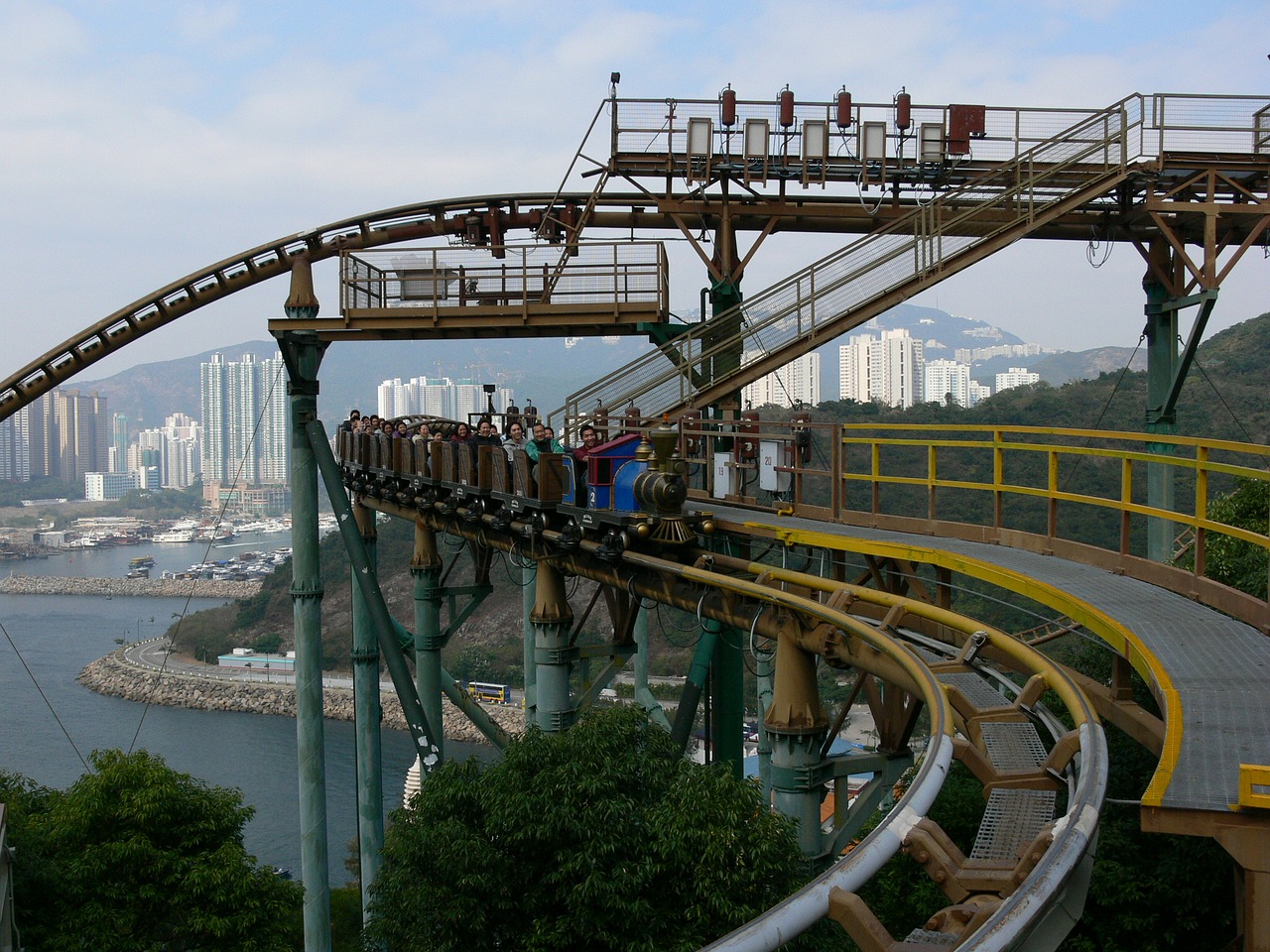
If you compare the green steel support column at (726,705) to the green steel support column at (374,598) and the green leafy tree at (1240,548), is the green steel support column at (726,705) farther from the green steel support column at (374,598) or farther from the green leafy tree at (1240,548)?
the green leafy tree at (1240,548)

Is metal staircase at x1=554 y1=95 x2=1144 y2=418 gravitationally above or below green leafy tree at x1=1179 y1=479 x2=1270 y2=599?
above

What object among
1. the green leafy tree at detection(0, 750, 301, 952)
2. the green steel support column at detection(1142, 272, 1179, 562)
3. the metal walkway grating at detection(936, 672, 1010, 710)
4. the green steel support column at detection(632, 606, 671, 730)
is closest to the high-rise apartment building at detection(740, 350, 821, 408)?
the green steel support column at detection(632, 606, 671, 730)

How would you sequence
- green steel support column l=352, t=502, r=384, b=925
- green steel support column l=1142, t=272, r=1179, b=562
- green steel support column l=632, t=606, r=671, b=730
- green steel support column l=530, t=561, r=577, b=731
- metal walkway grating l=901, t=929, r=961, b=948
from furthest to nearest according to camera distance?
green steel support column l=632, t=606, r=671, b=730 → green steel support column l=352, t=502, r=384, b=925 → green steel support column l=1142, t=272, r=1179, b=562 → green steel support column l=530, t=561, r=577, b=731 → metal walkway grating l=901, t=929, r=961, b=948

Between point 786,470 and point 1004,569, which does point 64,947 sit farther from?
point 1004,569

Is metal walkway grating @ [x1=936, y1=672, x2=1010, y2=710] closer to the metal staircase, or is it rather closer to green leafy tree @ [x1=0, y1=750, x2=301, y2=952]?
the metal staircase

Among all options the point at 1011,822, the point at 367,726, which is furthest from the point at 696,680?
the point at 1011,822
